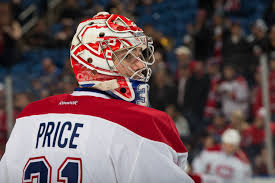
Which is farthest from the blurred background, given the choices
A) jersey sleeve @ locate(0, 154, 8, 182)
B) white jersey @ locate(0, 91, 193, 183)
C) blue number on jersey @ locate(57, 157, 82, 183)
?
blue number on jersey @ locate(57, 157, 82, 183)

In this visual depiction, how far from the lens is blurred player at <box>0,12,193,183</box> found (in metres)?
1.66

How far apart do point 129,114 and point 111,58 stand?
25cm

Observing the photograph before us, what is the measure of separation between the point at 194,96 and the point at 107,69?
4.63 meters

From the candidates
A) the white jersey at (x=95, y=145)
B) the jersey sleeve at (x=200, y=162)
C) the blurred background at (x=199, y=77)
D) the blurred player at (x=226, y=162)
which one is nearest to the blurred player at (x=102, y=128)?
the white jersey at (x=95, y=145)

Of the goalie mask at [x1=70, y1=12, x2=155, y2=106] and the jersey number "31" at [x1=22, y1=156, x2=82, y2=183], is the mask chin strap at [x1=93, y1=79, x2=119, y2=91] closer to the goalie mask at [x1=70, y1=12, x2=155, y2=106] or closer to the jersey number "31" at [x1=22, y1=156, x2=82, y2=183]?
the goalie mask at [x1=70, y1=12, x2=155, y2=106]

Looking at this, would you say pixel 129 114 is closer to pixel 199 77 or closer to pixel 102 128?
pixel 102 128

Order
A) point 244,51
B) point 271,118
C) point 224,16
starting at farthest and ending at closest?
1. point 224,16
2. point 244,51
3. point 271,118

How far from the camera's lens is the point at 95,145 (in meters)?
1.68

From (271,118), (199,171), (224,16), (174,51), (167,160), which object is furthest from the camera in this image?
(224,16)

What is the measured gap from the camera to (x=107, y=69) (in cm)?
184

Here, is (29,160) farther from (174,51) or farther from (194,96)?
(174,51)

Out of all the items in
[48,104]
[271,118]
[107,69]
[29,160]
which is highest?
[107,69]

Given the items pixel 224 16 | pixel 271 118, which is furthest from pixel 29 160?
pixel 224 16

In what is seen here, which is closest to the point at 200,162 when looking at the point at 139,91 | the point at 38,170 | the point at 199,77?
the point at 199,77
